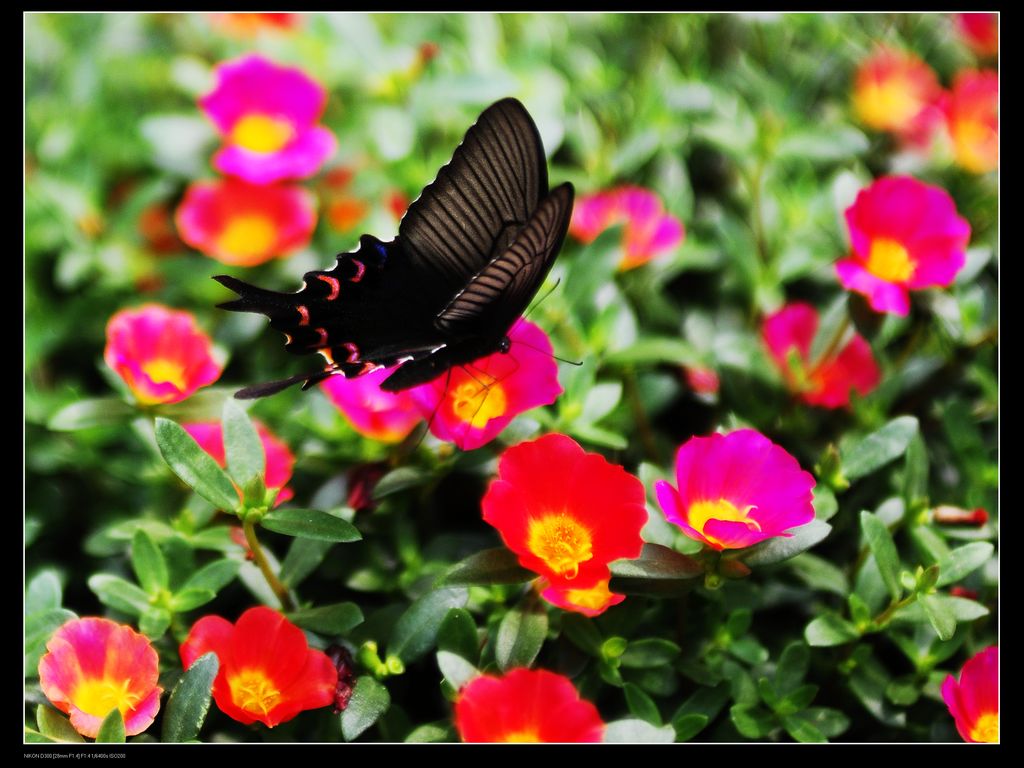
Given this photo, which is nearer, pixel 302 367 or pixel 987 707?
pixel 987 707

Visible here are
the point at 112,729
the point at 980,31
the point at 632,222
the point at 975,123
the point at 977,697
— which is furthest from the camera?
the point at 980,31

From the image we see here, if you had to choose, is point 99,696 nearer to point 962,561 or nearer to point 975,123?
point 962,561

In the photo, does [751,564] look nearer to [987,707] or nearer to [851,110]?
[987,707]

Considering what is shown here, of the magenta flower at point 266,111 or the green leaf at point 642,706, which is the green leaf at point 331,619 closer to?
the green leaf at point 642,706

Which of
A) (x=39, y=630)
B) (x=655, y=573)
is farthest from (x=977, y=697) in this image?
(x=39, y=630)

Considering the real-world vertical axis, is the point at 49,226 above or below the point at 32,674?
above

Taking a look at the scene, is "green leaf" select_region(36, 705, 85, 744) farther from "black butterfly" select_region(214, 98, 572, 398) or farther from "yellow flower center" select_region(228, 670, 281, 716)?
"black butterfly" select_region(214, 98, 572, 398)
